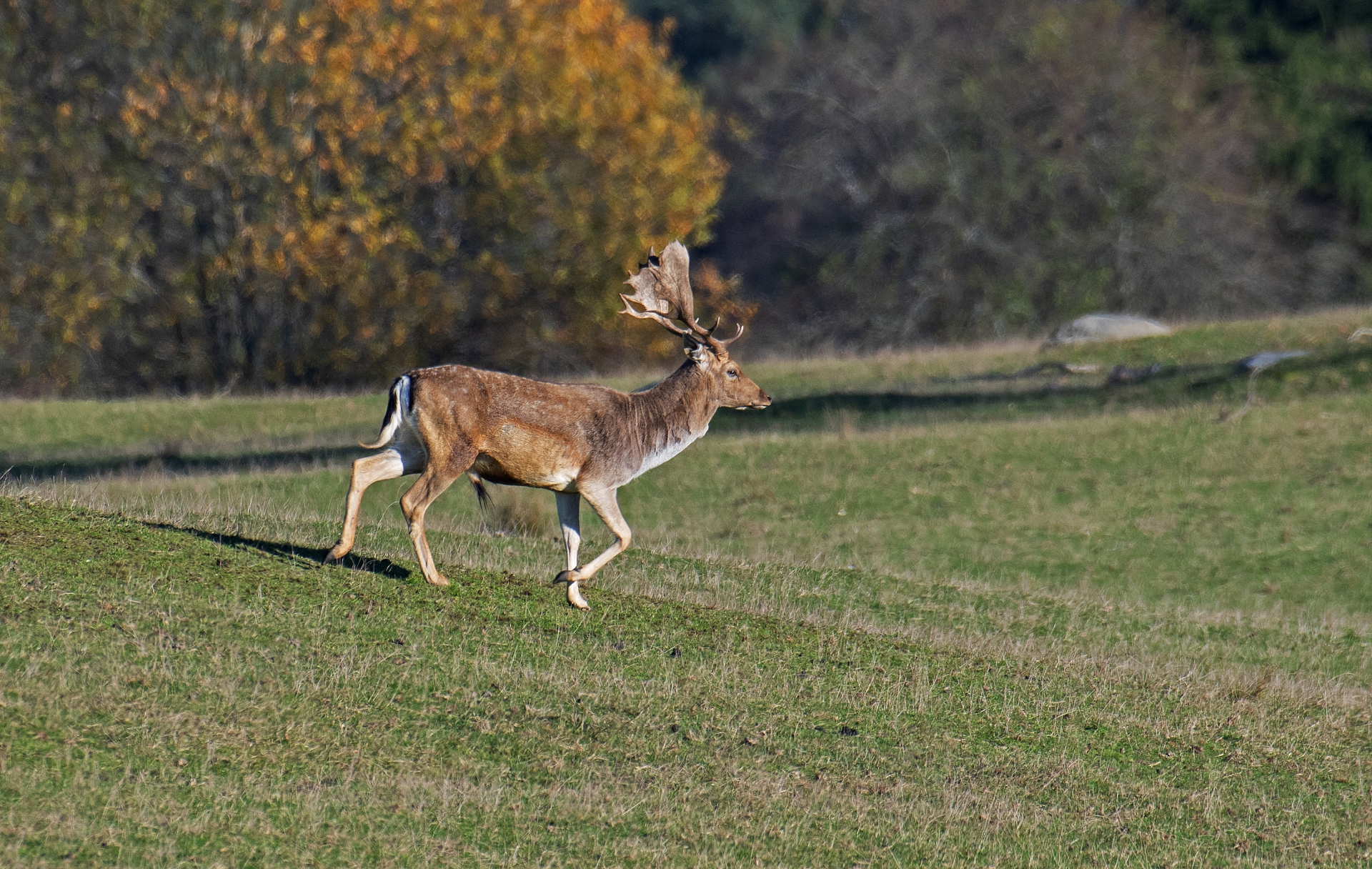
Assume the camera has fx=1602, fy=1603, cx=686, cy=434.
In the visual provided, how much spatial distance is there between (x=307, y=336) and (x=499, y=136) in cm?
739

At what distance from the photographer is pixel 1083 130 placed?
55.9 m

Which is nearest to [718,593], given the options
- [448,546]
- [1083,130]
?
[448,546]

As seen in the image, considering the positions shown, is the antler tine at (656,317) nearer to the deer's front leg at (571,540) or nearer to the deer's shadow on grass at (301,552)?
the deer's front leg at (571,540)

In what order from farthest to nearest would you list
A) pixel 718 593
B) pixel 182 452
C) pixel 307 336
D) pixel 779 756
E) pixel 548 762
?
pixel 307 336 → pixel 182 452 → pixel 718 593 → pixel 779 756 → pixel 548 762

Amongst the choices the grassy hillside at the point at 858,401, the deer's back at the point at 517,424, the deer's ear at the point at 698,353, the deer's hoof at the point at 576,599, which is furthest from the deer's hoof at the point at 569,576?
the grassy hillside at the point at 858,401

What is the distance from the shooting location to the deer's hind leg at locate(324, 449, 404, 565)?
39.8ft

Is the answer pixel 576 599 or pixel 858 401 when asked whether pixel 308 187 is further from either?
pixel 576 599

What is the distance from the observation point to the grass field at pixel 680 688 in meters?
8.77

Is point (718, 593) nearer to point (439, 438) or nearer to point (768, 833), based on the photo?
point (439, 438)

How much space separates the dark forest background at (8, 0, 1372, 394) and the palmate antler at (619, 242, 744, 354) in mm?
27386

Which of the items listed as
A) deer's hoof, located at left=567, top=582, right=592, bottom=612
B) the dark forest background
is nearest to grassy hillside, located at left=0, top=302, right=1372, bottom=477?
the dark forest background

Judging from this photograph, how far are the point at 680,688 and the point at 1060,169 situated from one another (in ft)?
149

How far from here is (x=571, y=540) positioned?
516 inches

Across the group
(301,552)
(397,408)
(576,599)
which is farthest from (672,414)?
(301,552)
